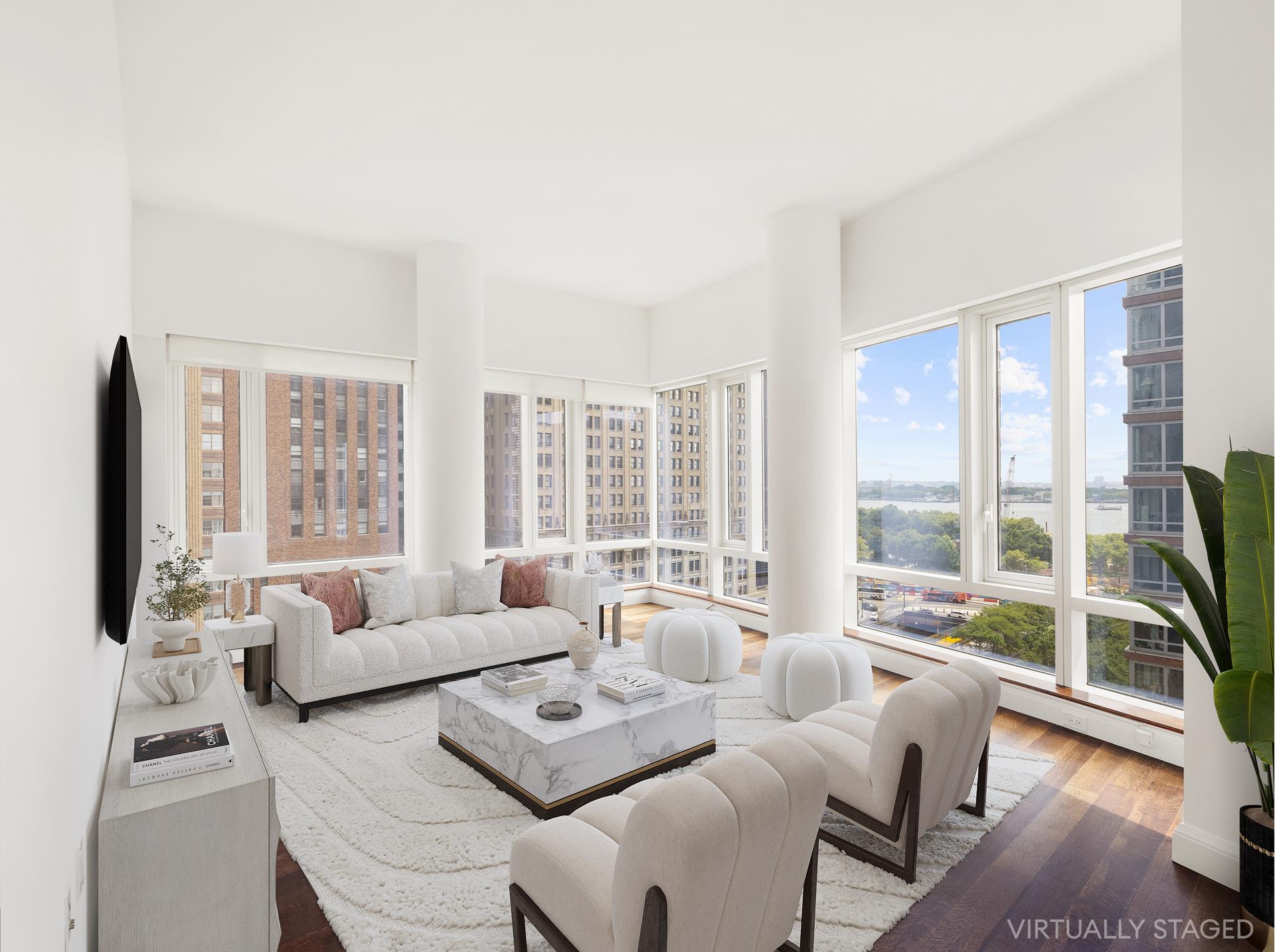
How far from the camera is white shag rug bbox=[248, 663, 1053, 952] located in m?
2.01

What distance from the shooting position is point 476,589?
4.70 meters

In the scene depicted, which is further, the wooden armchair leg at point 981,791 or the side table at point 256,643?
the side table at point 256,643

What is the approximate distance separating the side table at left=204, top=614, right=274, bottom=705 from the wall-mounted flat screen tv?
1.60m

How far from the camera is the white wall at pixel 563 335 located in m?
6.16

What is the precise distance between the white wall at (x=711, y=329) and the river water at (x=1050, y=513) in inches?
79.8

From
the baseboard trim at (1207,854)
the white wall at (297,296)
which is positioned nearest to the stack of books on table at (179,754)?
the baseboard trim at (1207,854)

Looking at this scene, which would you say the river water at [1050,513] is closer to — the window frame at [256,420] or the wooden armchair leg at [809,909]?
the wooden armchair leg at [809,909]

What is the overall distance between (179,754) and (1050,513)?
434 centimetres

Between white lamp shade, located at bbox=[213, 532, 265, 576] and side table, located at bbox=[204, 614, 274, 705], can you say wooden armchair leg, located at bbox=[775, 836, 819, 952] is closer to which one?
side table, located at bbox=[204, 614, 274, 705]

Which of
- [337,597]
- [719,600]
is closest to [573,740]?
[337,597]

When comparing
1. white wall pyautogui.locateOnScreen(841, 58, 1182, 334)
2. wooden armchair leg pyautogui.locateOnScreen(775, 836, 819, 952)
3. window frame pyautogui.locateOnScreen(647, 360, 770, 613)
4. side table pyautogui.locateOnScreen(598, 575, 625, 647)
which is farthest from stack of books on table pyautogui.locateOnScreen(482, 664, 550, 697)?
white wall pyautogui.locateOnScreen(841, 58, 1182, 334)

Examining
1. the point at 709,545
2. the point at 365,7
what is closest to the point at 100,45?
the point at 365,7

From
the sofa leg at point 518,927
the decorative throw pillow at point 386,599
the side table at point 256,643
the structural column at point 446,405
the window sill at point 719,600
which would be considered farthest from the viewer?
the window sill at point 719,600

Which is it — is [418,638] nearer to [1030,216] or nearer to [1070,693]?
[1070,693]
